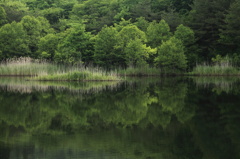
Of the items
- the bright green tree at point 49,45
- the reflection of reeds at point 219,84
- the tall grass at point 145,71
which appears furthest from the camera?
the bright green tree at point 49,45

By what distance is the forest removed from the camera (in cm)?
2742

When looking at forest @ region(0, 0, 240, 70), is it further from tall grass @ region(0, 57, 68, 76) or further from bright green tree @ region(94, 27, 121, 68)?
tall grass @ region(0, 57, 68, 76)

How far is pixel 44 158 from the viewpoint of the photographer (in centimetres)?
409

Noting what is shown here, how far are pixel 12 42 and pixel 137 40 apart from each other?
1238cm

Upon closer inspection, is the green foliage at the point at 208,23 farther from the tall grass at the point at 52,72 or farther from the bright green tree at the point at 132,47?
the tall grass at the point at 52,72

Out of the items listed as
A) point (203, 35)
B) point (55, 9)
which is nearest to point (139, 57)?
point (203, 35)

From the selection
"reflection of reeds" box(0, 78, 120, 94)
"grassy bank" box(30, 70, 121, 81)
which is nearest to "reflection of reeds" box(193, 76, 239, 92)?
"reflection of reeds" box(0, 78, 120, 94)

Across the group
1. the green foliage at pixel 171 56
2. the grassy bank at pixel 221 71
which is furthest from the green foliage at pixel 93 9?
the grassy bank at pixel 221 71

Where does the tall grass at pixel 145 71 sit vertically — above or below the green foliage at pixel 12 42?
below

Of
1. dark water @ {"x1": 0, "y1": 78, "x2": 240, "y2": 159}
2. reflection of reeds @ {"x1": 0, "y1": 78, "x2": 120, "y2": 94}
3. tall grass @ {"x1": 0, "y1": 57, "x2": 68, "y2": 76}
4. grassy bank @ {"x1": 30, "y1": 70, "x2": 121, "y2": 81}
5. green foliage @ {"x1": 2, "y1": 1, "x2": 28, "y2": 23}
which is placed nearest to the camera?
dark water @ {"x1": 0, "y1": 78, "x2": 240, "y2": 159}

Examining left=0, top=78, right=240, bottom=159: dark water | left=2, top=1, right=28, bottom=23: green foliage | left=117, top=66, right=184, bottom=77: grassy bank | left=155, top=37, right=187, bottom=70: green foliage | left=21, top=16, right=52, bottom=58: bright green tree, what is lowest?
left=117, top=66, right=184, bottom=77: grassy bank

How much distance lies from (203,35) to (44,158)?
29693mm

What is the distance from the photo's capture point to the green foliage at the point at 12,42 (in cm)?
3044

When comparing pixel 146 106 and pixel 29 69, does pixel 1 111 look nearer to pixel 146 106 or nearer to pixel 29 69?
pixel 146 106
